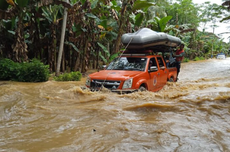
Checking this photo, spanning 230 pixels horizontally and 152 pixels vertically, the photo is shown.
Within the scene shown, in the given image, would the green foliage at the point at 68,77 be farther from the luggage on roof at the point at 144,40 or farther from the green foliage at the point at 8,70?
the luggage on roof at the point at 144,40

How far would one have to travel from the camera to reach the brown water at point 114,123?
296 centimetres

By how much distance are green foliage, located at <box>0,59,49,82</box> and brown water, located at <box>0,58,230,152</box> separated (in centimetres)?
341

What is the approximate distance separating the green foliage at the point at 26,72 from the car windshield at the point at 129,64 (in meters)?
4.08

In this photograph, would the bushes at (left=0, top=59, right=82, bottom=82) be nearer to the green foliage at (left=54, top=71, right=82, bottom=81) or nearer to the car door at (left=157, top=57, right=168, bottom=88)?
the green foliage at (left=54, top=71, right=82, bottom=81)

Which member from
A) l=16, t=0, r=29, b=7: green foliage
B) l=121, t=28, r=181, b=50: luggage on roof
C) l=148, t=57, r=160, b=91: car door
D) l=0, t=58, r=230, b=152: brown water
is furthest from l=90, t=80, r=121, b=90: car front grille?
l=16, t=0, r=29, b=7: green foliage

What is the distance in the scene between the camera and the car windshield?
6324mm

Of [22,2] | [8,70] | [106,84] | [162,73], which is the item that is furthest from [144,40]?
[8,70]

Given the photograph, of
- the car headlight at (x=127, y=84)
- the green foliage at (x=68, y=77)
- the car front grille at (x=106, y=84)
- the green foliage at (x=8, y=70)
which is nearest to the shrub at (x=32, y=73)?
the green foliage at (x=8, y=70)

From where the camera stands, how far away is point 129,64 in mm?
6504

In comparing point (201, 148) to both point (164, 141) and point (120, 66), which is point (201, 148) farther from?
point (120, 66)

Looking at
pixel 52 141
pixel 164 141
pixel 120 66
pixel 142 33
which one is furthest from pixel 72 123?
pixel 142 33

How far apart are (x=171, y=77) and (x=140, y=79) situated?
10.3ft

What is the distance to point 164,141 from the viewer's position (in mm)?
3066

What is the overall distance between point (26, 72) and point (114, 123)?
268 inches
